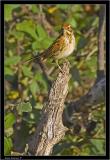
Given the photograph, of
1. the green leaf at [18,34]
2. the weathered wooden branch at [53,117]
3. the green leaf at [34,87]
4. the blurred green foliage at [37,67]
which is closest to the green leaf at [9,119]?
the blurred green foliage at [37,67]

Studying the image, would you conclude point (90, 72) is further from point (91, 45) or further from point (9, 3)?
point (9, 3)

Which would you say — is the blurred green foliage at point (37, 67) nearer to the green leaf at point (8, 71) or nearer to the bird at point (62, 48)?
the green leaf at point (8, 71)

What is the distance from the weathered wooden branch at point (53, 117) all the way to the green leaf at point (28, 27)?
3.11 ft

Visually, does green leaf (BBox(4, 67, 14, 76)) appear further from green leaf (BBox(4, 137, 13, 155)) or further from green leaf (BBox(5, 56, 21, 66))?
green leaf (BBox(4, 137, 13, 155))

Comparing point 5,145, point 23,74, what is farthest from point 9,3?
point 5,145

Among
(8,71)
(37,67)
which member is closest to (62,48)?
(8,71)

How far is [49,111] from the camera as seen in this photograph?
135 inches

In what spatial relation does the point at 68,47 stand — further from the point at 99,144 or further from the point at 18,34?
the point at 18,34

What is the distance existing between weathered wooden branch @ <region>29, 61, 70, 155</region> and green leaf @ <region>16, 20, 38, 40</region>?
0.95 metres

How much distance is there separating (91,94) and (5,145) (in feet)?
2.60

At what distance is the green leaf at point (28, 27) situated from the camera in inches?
172

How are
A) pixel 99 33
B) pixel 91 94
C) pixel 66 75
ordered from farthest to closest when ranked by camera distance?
pixel 99 33 < pixel 91 94 < pixel 66 75

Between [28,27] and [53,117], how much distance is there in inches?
44.5

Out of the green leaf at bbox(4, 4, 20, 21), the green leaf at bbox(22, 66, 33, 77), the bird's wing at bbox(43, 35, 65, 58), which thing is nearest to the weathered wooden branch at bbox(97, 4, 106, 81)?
the green leaf at bbox(22, 66, 33, 77)
